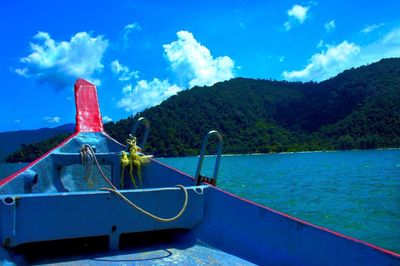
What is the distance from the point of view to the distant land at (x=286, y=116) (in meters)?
98.9

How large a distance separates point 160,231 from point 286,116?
12096 cm

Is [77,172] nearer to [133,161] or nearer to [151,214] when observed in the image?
[133,161]

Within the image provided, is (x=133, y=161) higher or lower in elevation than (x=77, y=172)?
higher

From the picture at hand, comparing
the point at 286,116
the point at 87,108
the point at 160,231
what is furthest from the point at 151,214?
the point at 286,116

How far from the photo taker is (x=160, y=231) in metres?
4.05

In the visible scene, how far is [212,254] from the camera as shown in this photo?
347 centimetres

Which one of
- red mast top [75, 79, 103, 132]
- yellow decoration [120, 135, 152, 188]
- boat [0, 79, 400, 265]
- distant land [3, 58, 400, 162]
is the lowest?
boat [0, 79, 400, 265]

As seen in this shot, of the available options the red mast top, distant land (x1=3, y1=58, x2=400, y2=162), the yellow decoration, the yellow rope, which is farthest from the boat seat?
distant land (x1=3, y1=58, x2=400, y2=162)

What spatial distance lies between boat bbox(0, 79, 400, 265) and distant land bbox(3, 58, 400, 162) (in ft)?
281

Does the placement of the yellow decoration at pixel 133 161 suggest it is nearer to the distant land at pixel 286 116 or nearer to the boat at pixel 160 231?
the boat at pixel 160 231

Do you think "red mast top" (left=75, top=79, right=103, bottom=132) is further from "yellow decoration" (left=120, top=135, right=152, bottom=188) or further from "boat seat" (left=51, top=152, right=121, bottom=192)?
"yellow decoration" (left=120, top=135, right=152, bottom=188)

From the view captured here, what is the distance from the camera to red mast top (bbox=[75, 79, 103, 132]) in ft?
25.4

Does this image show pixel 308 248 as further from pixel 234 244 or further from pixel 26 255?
pixel 26 255

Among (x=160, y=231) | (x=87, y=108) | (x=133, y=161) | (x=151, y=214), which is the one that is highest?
(x=87, y=108)
